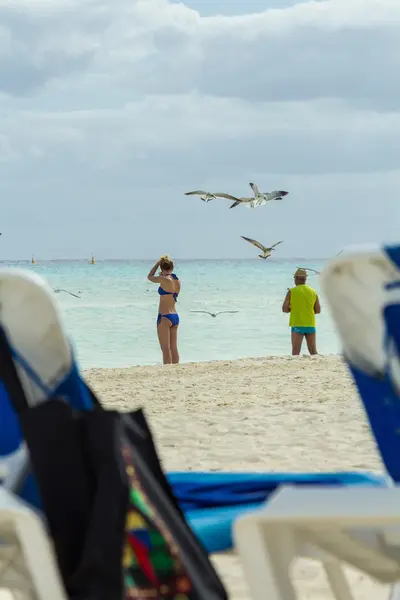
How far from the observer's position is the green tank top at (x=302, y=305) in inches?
429

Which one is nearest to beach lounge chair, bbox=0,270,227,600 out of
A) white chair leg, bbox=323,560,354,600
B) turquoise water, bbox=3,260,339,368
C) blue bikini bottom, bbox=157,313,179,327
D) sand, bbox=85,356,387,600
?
white chair leg, bbox=323,560,354,600

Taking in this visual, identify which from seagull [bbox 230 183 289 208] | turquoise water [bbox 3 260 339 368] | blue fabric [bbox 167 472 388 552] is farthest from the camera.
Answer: turquoise water [bbox 3 260 339 368]

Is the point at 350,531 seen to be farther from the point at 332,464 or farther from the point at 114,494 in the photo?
the point at 332,464

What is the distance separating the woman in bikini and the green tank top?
1383 millimetres

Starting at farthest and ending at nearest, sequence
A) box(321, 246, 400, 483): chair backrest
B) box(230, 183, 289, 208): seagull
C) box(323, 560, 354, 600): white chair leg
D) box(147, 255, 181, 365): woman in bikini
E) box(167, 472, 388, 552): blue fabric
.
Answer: box(230, 183, 289, 208): seagull, box(147, 255, 181, 365): woman in bikini, box(323, 560, 354, 600): white chair leg, box(167, 472, 388, 552): blue fabric, box(321, 246, 400, 483): chair backrest

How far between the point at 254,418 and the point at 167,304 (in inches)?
145

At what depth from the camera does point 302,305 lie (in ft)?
36.0

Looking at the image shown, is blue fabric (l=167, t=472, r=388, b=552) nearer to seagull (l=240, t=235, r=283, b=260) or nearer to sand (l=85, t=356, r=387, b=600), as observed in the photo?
sand (l=85, t=356, r=387, b=600)

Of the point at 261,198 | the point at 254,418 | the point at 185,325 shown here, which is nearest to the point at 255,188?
the point at 261,198

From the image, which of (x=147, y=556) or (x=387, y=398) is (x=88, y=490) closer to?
(x=147, y=556)

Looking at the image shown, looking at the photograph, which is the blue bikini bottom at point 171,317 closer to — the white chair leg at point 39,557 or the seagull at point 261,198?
the seagull at point 261,198

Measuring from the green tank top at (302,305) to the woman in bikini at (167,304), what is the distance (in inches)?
54.5

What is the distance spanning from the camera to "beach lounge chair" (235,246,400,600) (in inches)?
56.4

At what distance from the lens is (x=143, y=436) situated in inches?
65.7
